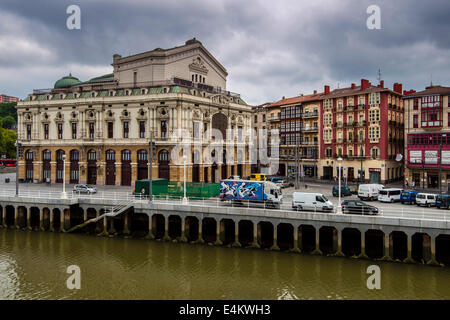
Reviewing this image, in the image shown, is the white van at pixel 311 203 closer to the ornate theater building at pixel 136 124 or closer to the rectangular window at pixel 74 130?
the ornate theater building at pixel 136 124

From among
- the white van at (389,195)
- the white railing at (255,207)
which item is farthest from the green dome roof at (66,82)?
the white van at (389,195)

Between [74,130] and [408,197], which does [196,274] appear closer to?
[408,197]

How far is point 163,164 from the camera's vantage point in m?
60.2

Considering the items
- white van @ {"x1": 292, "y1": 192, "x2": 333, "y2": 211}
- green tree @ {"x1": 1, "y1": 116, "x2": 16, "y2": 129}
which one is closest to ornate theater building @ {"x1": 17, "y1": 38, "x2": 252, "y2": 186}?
white van @ {"x1": 292, "y1": 192, "x2": 333, "y2": 211}

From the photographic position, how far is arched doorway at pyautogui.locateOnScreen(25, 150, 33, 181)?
69.2 metres

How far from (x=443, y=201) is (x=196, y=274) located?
91.8 ft

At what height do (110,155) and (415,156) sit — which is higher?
(110,155)

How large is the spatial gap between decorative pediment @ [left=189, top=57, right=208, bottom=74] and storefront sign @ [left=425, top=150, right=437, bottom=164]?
4414 centimetres

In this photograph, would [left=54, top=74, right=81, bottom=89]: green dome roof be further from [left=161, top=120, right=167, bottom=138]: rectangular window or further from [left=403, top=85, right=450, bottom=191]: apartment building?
[left=403, top=85, right=450, bottom=191]: apartment building

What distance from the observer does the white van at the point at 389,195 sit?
141 feet

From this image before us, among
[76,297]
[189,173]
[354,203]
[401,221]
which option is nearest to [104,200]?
[76,297]

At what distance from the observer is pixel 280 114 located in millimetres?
85688

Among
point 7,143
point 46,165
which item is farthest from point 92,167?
point 7,143
